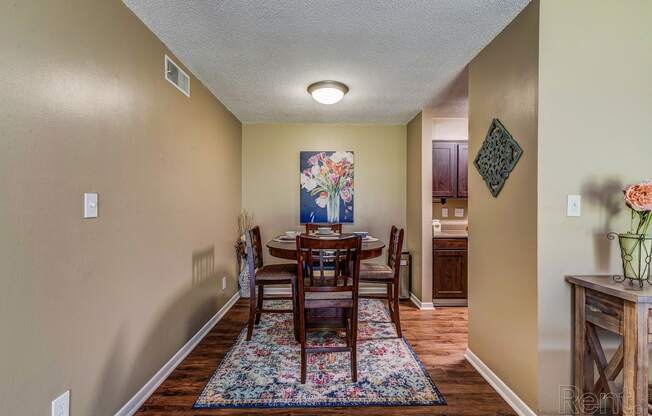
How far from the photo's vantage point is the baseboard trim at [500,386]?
1.81 metres

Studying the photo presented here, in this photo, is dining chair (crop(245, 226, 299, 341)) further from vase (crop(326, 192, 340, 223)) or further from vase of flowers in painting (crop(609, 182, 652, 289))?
vase of flowers in painting (crop(609, 182, 652, 289))

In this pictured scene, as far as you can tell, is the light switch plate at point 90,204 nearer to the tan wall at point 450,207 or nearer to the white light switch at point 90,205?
the white light switch at point 90,205

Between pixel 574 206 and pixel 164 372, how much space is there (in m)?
2.71

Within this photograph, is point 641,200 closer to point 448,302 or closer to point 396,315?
point 396,315

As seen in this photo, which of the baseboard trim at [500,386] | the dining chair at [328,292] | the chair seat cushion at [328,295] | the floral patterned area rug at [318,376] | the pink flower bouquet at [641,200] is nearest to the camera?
the pink flower bouquet at [641,200]

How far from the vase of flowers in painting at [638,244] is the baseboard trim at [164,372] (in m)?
2.64

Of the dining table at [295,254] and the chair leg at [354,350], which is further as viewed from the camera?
the dining table at [295,254]

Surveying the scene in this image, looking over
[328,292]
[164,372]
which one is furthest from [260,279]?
[164,372]

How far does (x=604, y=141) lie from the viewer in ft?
5.54

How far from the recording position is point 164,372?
2168 millimetres

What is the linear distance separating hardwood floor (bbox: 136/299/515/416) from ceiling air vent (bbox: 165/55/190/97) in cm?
209

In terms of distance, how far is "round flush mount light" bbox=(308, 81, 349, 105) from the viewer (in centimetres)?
279

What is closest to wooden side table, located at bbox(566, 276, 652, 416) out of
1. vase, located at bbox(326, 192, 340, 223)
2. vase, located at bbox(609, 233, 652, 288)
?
vase, located at bbox(609, 233, 652, 288)

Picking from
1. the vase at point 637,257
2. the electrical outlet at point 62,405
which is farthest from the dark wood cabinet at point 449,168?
the electrical outlet at point 62,405
